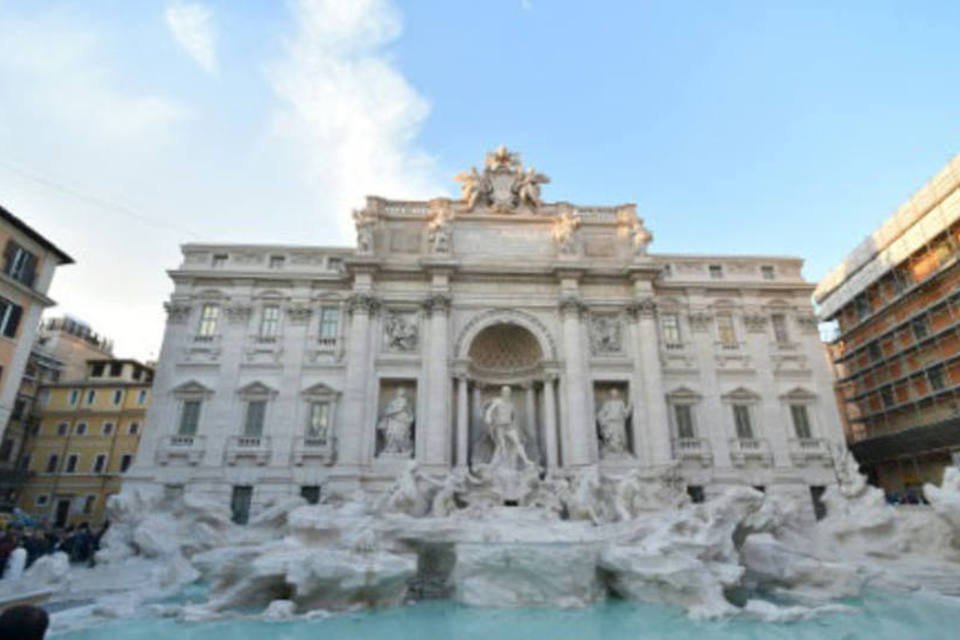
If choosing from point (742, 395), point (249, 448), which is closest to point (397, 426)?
point (249, 448)

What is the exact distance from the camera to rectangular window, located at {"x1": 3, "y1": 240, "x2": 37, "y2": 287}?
18250 mm

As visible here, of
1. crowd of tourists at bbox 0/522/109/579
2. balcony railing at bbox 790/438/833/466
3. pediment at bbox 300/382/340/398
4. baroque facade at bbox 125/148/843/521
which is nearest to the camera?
crowd of tourists at bbox 0/522/109/579

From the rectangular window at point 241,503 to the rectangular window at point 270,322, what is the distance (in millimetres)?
6286

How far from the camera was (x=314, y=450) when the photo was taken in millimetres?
19688

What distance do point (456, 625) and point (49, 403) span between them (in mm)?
36291

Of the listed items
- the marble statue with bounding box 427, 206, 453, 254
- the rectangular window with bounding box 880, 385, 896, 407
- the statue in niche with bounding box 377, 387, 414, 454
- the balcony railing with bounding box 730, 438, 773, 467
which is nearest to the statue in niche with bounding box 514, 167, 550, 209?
the marble statue with bounding box 427, 206, 453, 254

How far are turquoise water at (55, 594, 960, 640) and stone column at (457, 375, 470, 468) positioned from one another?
894 cm

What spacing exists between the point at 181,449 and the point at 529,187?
18.5 meters

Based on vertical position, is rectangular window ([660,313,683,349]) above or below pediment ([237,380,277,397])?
above

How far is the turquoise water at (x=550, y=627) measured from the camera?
27.9 ft

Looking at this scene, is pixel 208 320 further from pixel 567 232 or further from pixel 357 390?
pixel 567 232

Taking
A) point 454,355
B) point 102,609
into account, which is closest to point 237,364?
point 454,355

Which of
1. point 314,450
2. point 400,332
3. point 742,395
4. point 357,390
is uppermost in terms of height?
point 400,332

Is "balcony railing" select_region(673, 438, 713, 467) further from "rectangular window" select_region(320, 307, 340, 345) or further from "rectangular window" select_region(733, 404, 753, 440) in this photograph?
"rectangular window" select_region(320, 307, 340, 345)
